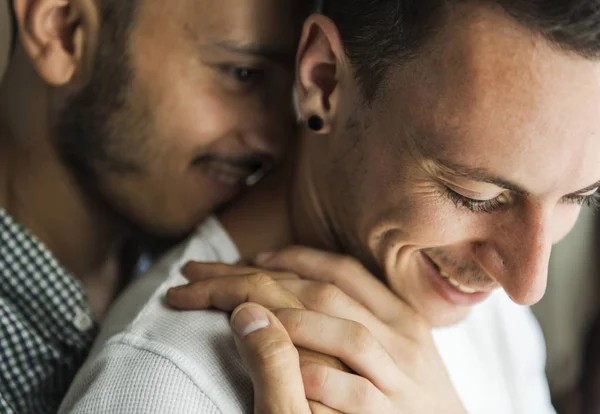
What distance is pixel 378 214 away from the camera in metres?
0.94

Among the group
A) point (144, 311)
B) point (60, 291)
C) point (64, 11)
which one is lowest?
point (60, 291)

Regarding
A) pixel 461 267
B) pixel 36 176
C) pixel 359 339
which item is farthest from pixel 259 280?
pixel 36 176

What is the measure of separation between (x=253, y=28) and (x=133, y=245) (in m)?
0.61

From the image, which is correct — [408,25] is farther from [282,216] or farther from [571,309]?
[571,309]

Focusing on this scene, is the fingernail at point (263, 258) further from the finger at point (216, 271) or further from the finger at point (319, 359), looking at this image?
the finger at point (319, 359)

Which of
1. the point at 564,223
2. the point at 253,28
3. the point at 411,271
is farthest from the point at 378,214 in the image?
the point at 253,28

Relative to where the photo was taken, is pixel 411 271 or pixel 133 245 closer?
pixel 411 271

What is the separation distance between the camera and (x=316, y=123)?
0.99 m

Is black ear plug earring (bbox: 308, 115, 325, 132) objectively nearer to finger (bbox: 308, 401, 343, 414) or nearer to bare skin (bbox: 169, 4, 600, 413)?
bare skin (bbox: 169, 4, 600, 413)

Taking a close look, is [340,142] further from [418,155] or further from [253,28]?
[253,28]

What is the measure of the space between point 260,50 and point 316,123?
0.21m

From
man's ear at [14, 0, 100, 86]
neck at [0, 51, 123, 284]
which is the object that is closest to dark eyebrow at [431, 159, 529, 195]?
man's ear at [14, 0, 100, 86]

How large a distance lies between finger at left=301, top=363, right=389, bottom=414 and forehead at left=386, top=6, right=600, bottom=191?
0.28 metres

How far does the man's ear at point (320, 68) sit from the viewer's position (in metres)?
0.96
